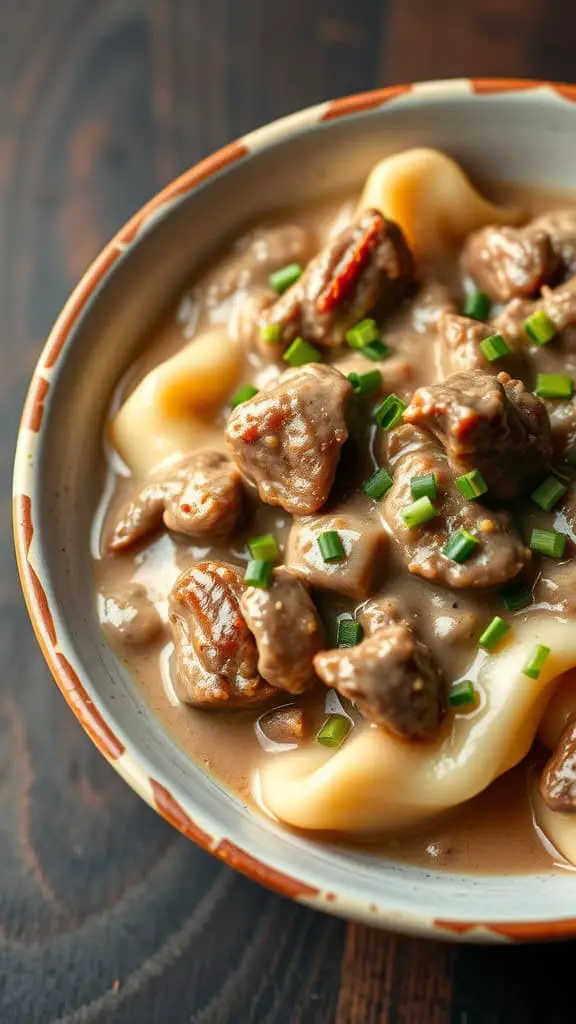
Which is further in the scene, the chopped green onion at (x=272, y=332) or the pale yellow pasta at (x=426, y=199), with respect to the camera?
the pale yellow pasta at (x=426, y=199)

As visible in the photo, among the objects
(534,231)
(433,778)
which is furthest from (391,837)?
(534,231)

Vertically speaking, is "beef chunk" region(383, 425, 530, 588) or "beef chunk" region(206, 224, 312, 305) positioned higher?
"beef chunk" region(206, 224, 312, 305)

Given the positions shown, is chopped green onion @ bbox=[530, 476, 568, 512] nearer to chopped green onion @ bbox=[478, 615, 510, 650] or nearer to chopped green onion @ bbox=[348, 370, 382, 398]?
chopped green onion @ bbox=[478, 615, 510, 650]

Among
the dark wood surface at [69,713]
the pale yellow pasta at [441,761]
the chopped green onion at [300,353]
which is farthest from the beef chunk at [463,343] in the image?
the dark wood surface at [69,713]

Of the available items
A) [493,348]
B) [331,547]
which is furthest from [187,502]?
[493,348]

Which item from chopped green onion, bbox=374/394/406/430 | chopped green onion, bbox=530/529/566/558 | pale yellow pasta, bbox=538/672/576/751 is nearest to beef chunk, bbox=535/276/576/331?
chopped green onion, bbox=374/394/406/430

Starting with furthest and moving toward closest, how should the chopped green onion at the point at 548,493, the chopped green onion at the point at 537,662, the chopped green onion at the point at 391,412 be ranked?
1. the chopped green onion at the point at 391,412
2. the chopped green onion at the point at 548,493
3. the chopped green onion at the point at 537,662

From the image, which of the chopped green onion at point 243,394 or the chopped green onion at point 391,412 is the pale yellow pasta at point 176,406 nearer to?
the chopped green onion at point 243,394
